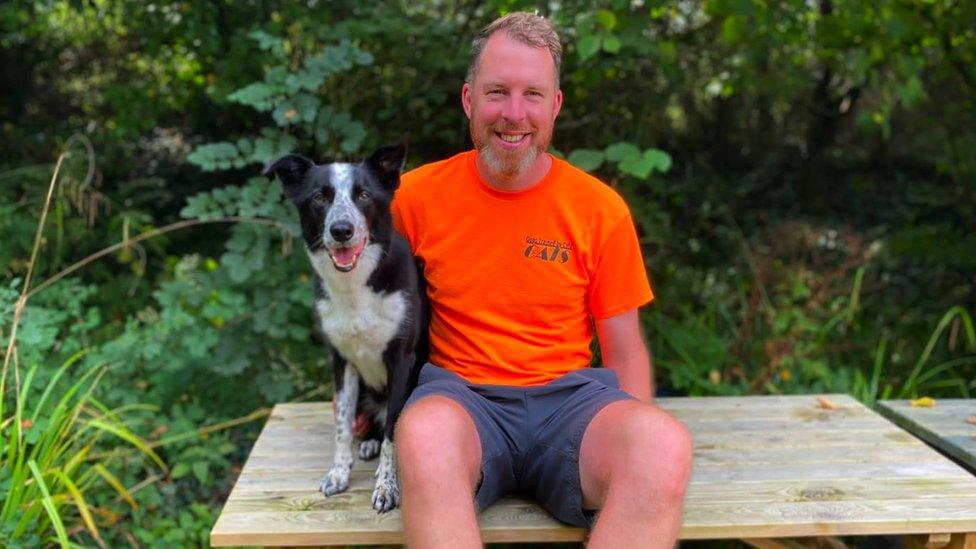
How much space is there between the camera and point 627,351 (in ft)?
7.57

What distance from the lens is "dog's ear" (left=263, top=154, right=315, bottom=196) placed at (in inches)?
83.7

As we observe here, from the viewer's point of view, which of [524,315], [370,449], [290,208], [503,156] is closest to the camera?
[503,156]

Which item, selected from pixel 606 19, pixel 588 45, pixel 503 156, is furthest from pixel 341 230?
pixel 606 19

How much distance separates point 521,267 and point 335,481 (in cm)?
75

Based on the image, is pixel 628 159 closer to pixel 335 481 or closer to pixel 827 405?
pixel 827 405

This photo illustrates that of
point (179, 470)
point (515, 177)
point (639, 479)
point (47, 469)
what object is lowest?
point (179, 470)

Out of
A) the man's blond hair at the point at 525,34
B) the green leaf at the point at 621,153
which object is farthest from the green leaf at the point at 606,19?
the man's blond hair at the point at 525,34

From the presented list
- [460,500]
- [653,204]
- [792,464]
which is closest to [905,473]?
[792,464]

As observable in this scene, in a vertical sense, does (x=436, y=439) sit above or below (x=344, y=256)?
below

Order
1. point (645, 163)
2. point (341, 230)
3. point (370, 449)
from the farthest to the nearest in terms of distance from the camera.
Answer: point (645, 163) → point (370, 449) → point (341, 230)

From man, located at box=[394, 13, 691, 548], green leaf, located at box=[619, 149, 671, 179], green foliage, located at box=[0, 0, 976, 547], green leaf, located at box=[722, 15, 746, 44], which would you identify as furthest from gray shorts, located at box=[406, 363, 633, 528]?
green leaf, located at box=[722, 15, 746, 44]

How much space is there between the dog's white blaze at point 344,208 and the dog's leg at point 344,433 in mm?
423

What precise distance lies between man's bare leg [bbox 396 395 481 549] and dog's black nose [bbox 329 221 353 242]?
17.0 inches

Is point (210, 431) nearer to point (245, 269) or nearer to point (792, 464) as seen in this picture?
point (245, 269)
